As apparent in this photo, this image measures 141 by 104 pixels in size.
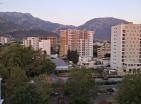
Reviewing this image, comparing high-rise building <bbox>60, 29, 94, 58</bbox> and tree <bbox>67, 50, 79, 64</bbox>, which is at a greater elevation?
high-rise building <bbox>60, 29, 94, 58</bbox>

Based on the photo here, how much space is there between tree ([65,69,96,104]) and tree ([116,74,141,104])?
258 centimetres

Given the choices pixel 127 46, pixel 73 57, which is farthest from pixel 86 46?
pixel 127 46

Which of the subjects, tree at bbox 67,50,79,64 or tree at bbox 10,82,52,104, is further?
tree at bbox 67,50,79,64

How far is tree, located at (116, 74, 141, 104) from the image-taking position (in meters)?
17.7

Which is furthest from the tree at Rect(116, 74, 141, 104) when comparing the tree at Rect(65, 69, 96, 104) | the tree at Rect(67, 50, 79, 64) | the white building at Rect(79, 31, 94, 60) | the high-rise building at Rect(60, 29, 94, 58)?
the high-rise building at Rect(60, 29, 94, 58)

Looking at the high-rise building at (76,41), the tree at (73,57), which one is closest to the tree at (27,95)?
the tree at (73,57)

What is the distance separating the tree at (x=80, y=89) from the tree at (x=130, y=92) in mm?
2583

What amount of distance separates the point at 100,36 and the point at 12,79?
132 meters

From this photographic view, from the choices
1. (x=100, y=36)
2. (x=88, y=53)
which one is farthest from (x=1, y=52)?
(x=100, y=36)

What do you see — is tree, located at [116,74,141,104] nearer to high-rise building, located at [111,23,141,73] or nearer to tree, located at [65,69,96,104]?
tree, located at [65,69,96,104]

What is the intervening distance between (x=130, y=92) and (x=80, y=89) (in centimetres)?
336

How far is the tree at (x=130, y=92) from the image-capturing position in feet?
58.0

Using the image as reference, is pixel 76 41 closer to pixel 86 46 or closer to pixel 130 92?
pixel 86 46

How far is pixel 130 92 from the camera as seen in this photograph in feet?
58.4
